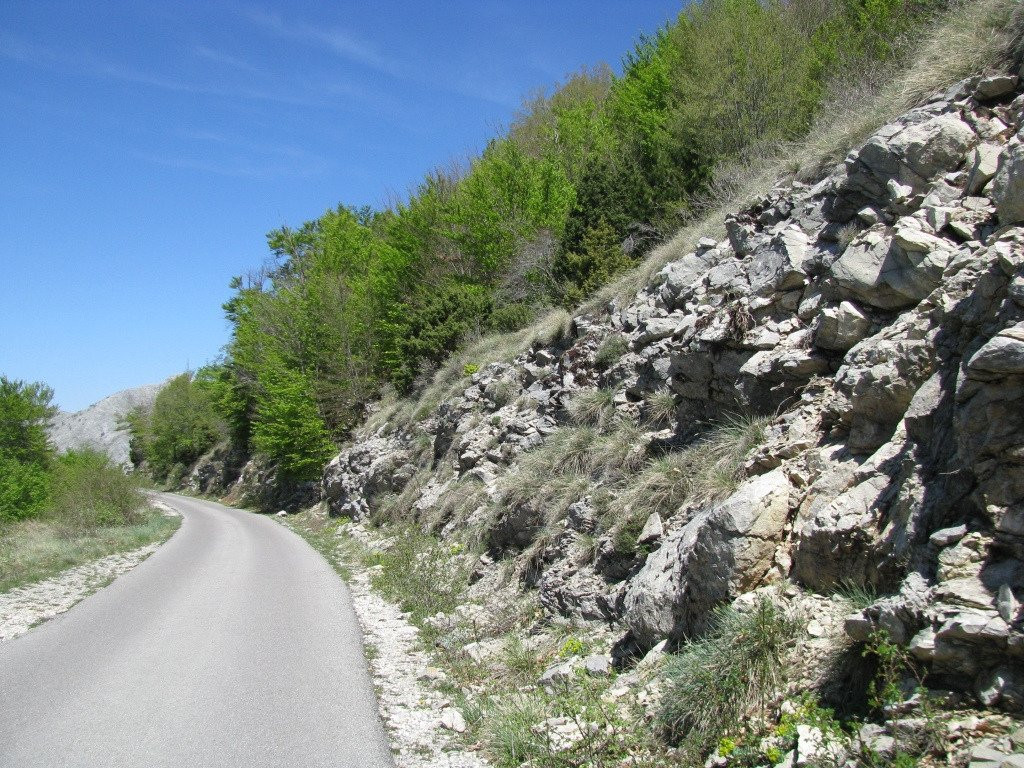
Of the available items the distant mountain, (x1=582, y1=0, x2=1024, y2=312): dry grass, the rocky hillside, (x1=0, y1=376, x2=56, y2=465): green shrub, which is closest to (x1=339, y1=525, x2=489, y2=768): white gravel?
the rocky hillside

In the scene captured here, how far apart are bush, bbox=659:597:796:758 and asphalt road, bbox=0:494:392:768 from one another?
8.01ft

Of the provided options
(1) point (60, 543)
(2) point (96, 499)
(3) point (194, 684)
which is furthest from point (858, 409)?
(2) point (96, 499)

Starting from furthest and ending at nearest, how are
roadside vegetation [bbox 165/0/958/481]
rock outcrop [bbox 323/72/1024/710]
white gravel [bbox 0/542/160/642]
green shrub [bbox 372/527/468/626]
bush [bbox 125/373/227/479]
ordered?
bush [bbox 125/373/227/479]
roadside vegetation [bbox 165/0/958/481]
green shrub [bbox 372/527/468/626]
white gravel [bbox 0/542/160/642]
rock outcrop [bbox 323/72/1024/710]

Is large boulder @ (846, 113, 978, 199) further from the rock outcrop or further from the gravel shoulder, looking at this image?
the gravel shoulder

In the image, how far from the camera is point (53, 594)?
40.6ft

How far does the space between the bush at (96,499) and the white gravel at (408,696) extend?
17837 mm

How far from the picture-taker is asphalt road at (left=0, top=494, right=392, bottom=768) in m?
5.48

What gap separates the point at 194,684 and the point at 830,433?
6.83m

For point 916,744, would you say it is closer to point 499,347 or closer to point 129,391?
point 499,347

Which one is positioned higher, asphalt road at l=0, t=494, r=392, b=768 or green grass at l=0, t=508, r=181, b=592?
green grass at l=0, t=508, r=181, b=592

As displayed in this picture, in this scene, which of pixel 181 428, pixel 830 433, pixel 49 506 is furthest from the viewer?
pixel 181 428

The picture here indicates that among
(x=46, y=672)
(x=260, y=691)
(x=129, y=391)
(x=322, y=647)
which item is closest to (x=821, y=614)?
(x=260, y=691)

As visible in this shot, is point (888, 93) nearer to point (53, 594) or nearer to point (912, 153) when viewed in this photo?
point (912, 153)

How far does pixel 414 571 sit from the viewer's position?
12.1m
